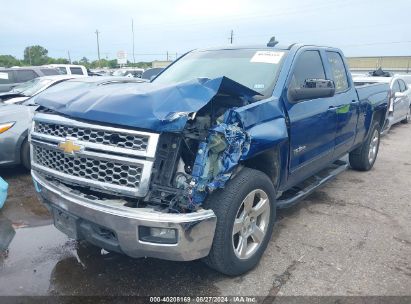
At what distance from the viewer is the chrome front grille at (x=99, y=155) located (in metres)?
2.55

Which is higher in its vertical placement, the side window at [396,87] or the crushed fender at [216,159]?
the crushed fender at [216,159]

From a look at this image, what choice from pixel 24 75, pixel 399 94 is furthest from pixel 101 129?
pixel 24 75

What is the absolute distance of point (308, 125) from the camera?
12.5 feet

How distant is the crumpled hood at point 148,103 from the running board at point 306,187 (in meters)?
1.28

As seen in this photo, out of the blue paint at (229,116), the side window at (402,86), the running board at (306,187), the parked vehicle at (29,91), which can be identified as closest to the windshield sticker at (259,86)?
the blue paint at (229,116)

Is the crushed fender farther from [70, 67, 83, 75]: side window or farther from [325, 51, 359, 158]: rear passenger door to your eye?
[70, 67, 83, 75]: side window

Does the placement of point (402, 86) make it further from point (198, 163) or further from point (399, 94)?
point (198, 163)

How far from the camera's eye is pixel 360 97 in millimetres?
5336

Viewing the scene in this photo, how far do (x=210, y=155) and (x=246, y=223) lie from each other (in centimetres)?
73

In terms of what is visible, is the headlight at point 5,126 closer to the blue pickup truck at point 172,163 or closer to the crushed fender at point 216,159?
the blue pickup truck at point 172,163

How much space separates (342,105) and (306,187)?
1126mm

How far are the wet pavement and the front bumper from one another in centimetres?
49

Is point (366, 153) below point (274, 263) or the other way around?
the other way around

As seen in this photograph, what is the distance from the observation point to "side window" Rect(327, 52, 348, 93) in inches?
189
